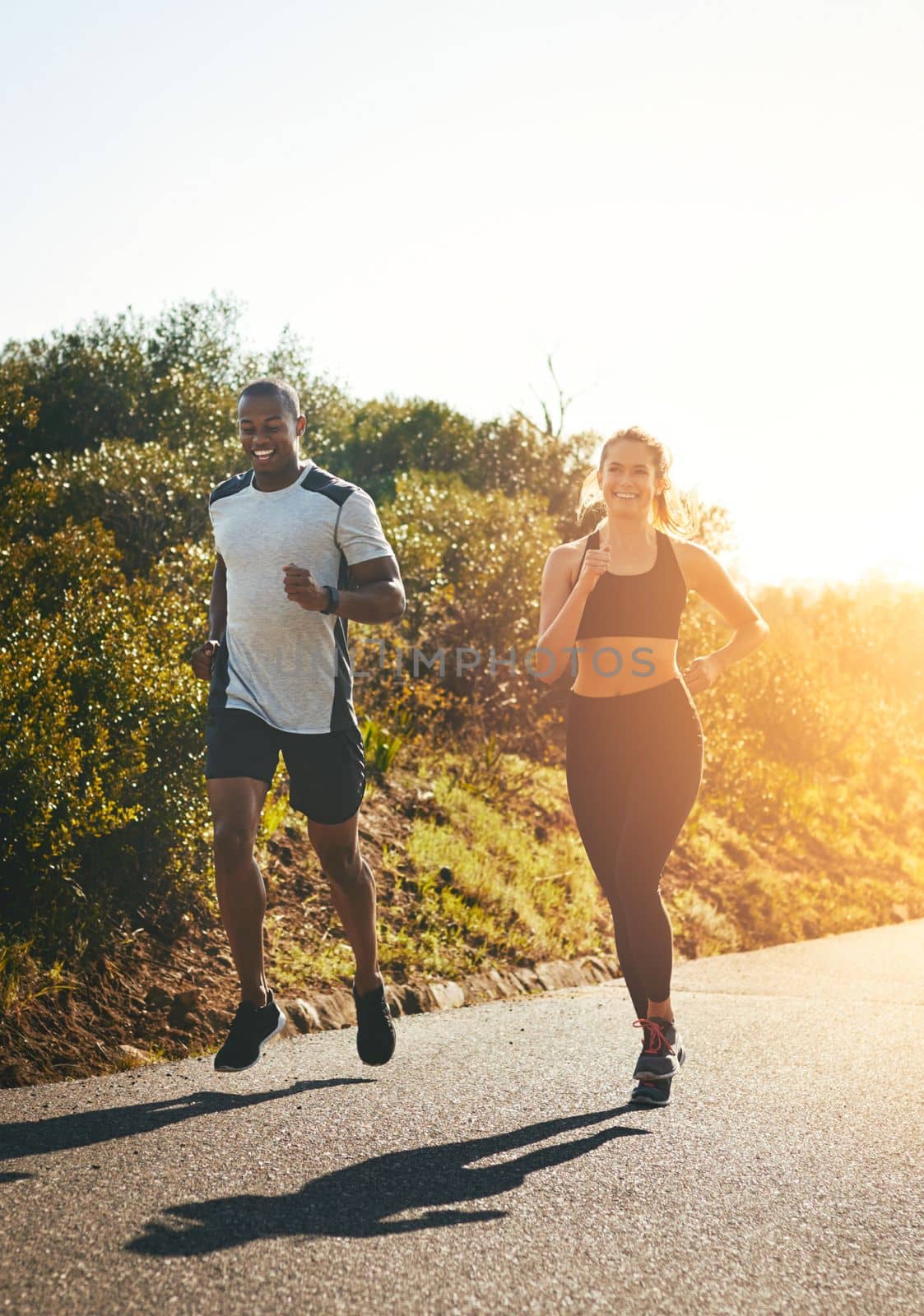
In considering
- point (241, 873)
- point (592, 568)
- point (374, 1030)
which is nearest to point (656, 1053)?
point (374, 1030)

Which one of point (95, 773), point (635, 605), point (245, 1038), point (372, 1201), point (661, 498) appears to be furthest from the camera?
point (95, 773)

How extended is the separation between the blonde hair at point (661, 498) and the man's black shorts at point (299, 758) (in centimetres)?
129

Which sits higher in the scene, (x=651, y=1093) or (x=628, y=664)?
(x=628, y=664)

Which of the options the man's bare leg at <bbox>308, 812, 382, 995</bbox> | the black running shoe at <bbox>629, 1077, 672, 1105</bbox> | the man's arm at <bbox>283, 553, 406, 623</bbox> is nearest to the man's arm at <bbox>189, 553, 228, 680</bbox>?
the man's arm at <bbox>283, 553, 406, 623</bbox>

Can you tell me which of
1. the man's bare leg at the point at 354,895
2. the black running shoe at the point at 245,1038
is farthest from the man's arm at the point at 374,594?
the black running shoe at the point at 245,1038

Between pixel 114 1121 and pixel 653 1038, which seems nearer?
pixel 114 1121

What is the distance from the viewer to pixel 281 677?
15.5 feet

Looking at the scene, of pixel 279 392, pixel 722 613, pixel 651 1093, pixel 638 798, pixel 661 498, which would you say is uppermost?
pixel 279 392

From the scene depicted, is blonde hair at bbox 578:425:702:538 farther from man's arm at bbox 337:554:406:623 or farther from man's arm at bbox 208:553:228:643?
man's arm at bbox 208:553:228:643

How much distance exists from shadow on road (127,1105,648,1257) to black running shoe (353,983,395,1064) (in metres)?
0.82

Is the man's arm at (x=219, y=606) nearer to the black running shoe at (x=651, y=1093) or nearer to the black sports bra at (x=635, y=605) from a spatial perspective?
the black sports bra at (x=635, y=605)

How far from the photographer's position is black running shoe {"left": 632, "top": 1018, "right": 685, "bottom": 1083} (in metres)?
4.71

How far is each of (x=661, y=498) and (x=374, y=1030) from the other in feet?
7.35

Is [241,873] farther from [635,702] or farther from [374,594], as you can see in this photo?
[635,702]
